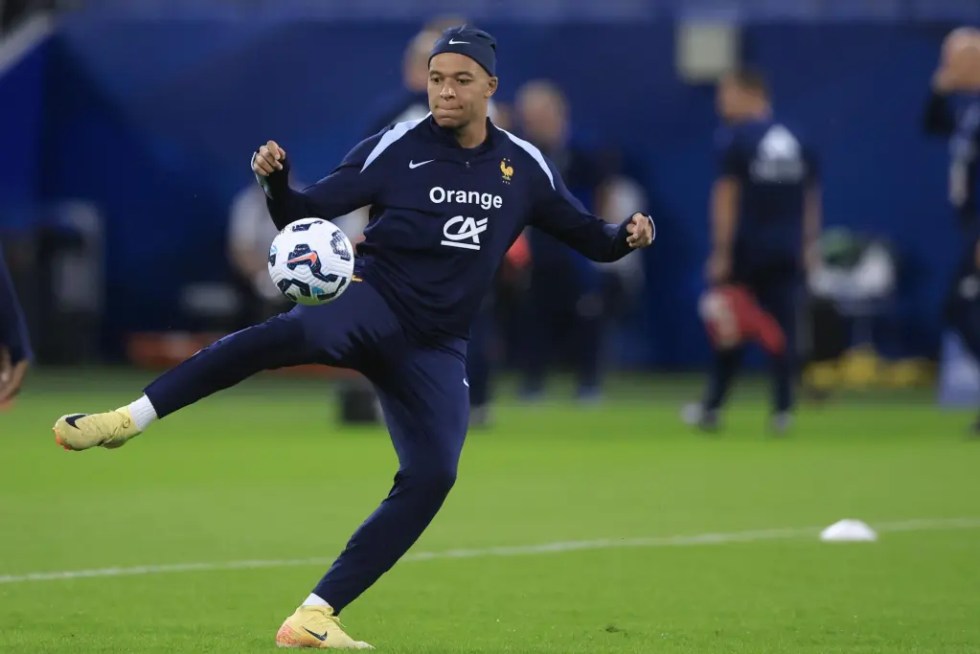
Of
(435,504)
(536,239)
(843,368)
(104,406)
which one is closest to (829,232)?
(843,368)

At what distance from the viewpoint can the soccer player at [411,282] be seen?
6672mm

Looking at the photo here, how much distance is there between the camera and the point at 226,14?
82.8 feet

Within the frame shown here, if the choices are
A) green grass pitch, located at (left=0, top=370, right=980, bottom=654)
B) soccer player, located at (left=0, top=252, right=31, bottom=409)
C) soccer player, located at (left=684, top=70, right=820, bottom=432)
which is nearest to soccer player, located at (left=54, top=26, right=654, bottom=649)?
green grass pitch, located at (left=0, top=370, right=980, bottom=654)

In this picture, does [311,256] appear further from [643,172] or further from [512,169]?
[643,172]

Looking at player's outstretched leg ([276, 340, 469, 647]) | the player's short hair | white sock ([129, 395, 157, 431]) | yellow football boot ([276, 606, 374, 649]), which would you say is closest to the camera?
white sock ([129, 395, 157, 431])

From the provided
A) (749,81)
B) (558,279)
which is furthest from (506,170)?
(558,279)

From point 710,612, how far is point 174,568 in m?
2.47

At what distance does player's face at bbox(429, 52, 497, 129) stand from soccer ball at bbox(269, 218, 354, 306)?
62cm

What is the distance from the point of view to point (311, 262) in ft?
21.9

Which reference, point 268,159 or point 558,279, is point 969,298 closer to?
point 558,279

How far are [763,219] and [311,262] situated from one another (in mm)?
9783

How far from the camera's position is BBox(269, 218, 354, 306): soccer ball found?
6695mm

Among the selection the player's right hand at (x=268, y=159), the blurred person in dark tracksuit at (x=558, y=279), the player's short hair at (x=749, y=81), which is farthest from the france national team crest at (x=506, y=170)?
the blurred person in dark tracksuit at (x=558, y=279)

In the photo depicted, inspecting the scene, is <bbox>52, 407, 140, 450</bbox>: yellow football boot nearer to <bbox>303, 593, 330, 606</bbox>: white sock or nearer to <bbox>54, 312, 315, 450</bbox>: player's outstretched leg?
<bbox>54, 312, 315, 450</bbox>: player's outstretched leg
